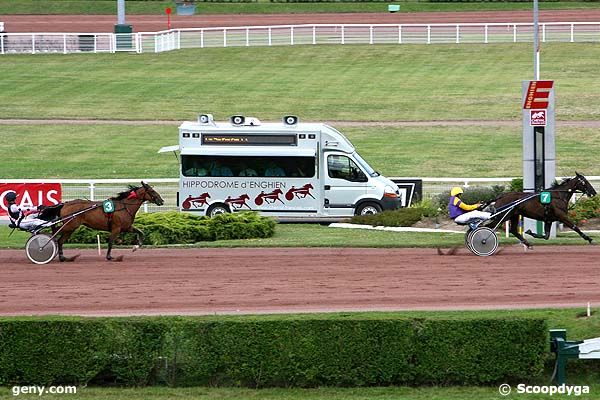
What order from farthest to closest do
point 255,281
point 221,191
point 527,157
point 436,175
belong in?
1. point 436,175
2. point 221,191
3. point 527,157
4. point 255,281

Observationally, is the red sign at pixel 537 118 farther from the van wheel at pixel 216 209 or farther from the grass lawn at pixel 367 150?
the grass lawn at pixel 367 150

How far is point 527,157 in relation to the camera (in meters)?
23.5

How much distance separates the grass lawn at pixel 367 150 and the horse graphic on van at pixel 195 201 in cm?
689

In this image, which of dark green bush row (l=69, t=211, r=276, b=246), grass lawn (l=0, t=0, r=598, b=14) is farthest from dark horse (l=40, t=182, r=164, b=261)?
grass lawn (l=0, t=0, r=598, b=14)

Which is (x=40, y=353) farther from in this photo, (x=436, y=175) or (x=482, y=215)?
(x=436, y=175)

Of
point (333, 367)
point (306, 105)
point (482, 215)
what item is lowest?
point (333, 367)

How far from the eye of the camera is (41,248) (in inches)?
861

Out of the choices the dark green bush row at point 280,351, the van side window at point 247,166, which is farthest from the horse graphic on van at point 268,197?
the dark green bush row at point 280,351

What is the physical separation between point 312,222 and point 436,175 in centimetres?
759

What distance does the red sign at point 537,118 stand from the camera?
23.2 metres

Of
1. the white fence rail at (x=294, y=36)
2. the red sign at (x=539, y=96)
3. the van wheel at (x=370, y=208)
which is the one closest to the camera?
the red sign at (x=539, y=96)

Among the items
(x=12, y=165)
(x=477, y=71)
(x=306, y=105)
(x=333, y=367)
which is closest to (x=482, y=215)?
(x=333, y=367)

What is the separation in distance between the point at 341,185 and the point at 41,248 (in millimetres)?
9098

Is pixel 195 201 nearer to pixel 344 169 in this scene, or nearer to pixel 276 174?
pixel 276 174
